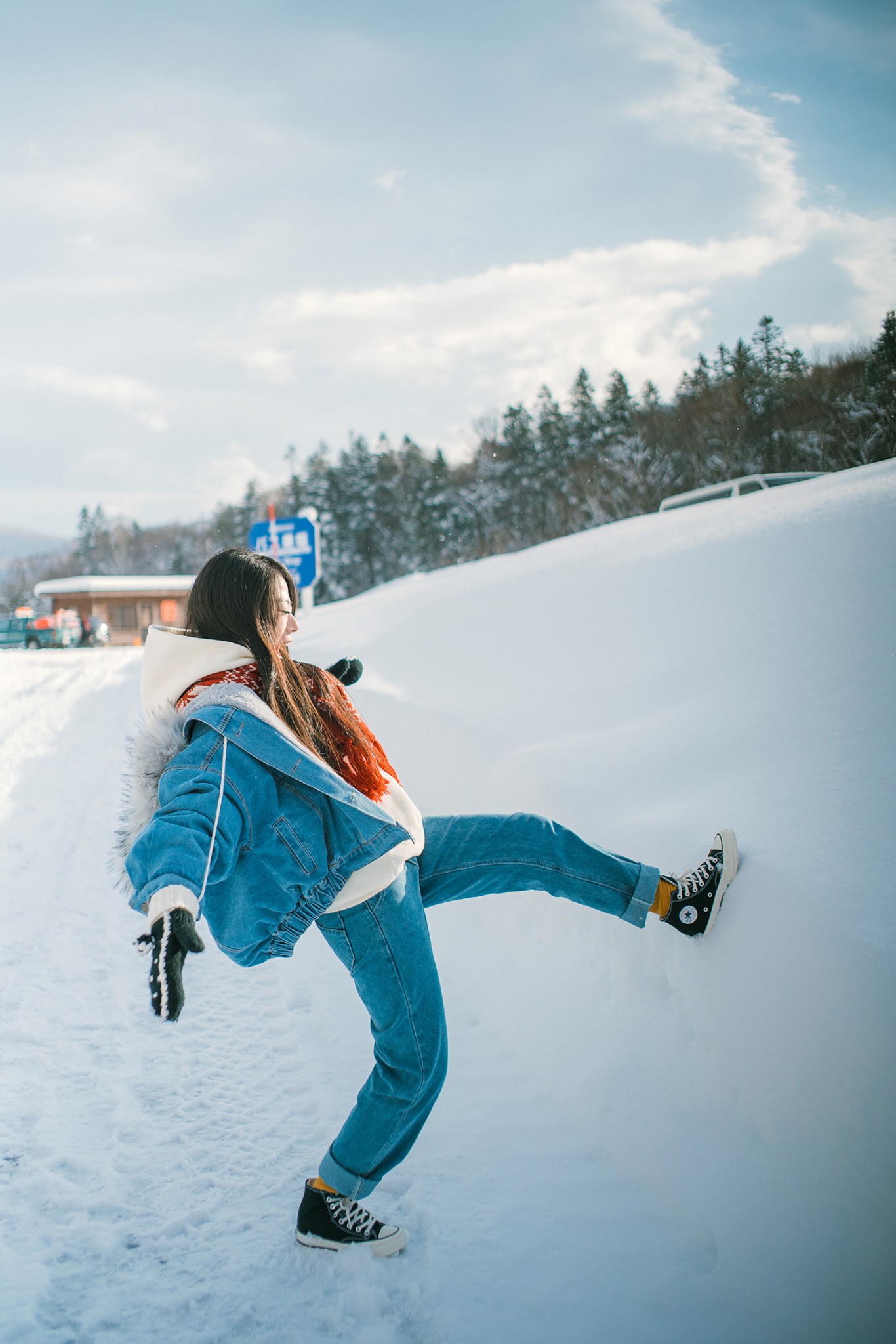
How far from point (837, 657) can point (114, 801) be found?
4714 mm

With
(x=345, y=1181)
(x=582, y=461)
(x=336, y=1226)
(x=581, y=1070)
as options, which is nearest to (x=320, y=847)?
(x=345, y=1181)

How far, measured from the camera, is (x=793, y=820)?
6.82 feet

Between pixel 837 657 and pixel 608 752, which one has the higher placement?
pixel 837 657

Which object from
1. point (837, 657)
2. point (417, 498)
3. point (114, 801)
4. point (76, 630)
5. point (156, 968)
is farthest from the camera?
point (417, 498)

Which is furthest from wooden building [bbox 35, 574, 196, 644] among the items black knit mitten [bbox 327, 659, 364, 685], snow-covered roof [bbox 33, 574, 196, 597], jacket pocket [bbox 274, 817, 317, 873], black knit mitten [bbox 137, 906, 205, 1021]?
black knit mitten [bbox 137, 906, 205, 1021]

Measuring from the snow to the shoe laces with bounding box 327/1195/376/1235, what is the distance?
2.8 inches

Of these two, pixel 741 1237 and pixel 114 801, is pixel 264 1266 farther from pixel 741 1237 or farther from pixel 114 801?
pixel 114 801

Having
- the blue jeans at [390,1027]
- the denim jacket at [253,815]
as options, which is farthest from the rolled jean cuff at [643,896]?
the denim jacket at [253,815]

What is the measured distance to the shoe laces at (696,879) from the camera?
77.7 inches

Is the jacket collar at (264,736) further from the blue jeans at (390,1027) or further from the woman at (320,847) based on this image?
the blue jeans at (390,1027)

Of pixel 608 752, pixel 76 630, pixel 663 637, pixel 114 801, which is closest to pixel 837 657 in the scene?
pixel 608 752

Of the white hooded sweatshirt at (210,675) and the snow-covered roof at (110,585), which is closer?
the white hooded sweatshirt at (210,675)

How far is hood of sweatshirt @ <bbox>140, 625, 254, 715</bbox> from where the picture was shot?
170 centimetres

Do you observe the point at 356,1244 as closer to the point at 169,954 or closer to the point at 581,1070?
the point at 581,1070
